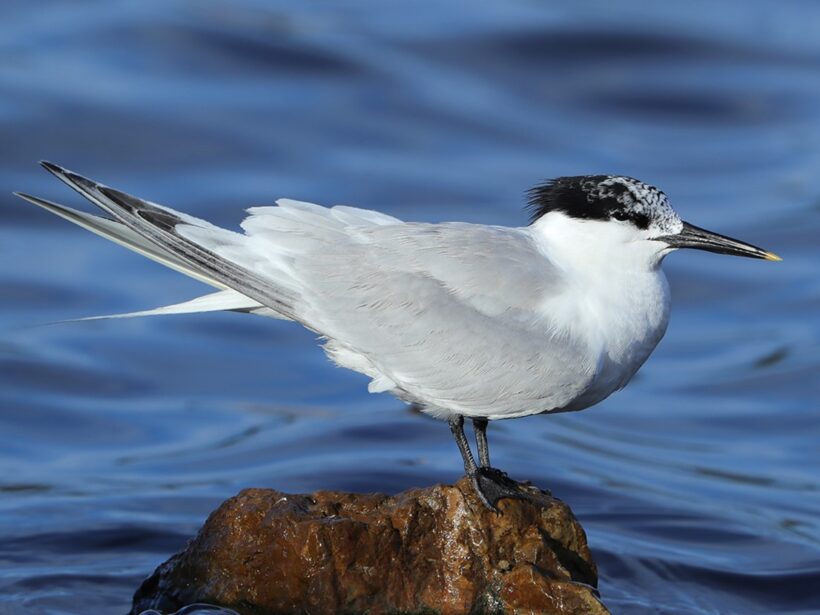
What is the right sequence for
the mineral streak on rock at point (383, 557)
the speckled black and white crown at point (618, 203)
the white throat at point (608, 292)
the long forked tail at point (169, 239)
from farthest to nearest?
1. the speckled black and white crown at point (618, 203)
2. the white throat at point (608, 292)
3. the long forked tail at point (169, 239)
4. the mineral streak on rock at point (383, 557)

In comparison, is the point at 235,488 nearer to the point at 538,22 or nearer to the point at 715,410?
the point at 715,410

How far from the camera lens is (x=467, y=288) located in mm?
6039

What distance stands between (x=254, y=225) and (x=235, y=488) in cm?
288

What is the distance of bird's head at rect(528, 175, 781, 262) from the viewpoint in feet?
20.1

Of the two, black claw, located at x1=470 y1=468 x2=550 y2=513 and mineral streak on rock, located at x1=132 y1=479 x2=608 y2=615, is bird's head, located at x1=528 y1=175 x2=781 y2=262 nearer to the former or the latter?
black claw, located at x1=470 y1=468 x2=550 y2=513

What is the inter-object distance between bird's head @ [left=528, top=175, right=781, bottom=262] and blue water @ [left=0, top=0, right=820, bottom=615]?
1680 millimetres

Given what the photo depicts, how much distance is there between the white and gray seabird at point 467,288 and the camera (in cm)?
595

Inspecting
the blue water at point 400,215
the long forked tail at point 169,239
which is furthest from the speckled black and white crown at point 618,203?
the blue water at point 400,215

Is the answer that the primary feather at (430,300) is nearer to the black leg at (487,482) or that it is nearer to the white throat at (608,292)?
the white throat at (608,292)

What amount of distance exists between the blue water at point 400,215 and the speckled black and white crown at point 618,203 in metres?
1.76

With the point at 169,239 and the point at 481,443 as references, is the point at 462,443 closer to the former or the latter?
the point at 481,443

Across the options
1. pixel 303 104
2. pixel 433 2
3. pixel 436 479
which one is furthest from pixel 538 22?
pixel 436 479

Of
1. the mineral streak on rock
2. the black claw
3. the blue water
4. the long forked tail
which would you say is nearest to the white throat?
the black claw

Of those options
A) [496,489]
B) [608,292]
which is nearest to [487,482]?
[496,489]
